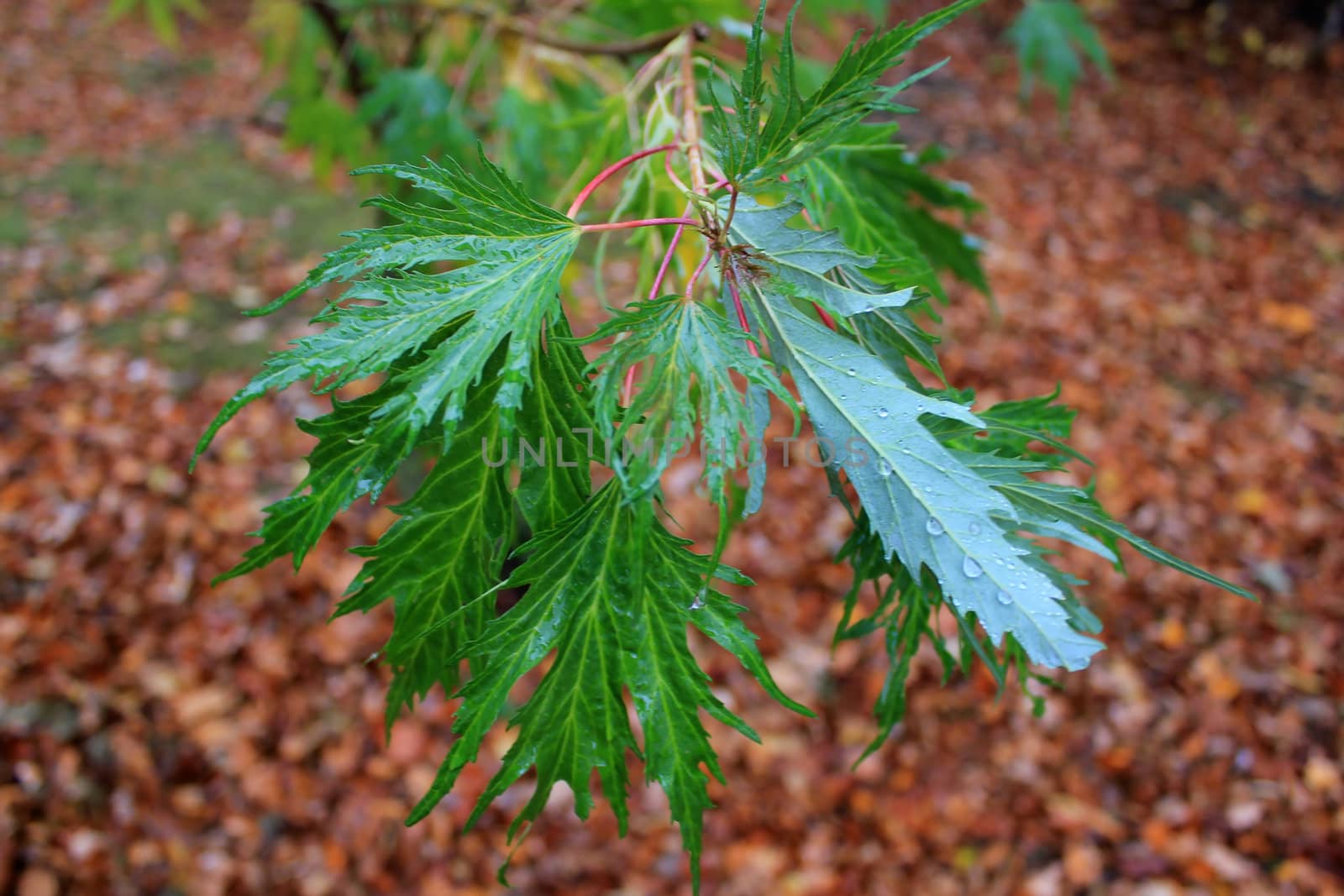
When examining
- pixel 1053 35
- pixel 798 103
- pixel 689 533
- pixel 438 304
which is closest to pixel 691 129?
pixel 798 103

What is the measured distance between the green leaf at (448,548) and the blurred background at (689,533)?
1.96ft

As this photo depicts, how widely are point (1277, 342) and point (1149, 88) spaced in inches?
93.8

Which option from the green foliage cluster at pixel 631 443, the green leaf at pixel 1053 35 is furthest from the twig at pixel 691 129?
the green leaf at pixel 1053 35

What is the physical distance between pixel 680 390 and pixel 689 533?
2207 millimetres

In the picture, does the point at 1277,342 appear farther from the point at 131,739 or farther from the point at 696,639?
the point at 131,739

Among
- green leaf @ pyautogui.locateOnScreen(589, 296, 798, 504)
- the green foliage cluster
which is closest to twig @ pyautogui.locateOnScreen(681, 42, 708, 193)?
the green foliage cluster

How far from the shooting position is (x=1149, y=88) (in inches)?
202

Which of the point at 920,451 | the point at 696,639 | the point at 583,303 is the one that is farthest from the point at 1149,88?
the point at 920,451

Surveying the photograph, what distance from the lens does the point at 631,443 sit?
1.97ft

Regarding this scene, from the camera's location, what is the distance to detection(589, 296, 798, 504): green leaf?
0.51m

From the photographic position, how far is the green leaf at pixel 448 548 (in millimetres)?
608

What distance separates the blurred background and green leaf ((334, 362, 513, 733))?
60 cm

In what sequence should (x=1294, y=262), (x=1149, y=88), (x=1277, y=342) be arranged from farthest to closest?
(x=1149, y=88)
(x=1294, y=262)
(x=1277, y=342)

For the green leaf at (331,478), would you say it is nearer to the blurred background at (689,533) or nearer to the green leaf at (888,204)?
the green leaf at (888,204)
